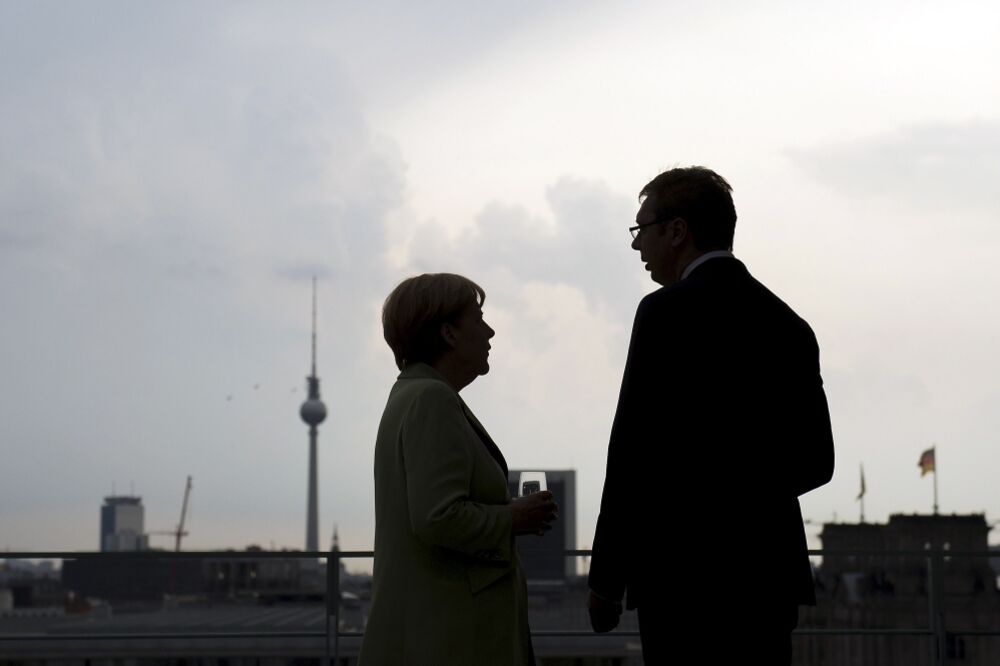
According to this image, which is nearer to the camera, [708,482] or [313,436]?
[708,482]

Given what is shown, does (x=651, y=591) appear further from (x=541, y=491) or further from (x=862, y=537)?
(x=862, y=537)

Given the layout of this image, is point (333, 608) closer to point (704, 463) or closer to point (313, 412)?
point (704, 463)

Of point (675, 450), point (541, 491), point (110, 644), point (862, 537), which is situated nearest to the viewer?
point (675, 450)

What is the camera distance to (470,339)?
365 cm

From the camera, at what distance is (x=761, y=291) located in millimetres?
3500

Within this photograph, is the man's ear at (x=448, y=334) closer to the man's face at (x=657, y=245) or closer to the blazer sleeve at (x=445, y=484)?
the blazer sleeve at (x=445, y=484)

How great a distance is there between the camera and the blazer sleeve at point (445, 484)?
338 centimetres

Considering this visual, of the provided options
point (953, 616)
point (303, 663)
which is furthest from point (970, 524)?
point (303, 663)

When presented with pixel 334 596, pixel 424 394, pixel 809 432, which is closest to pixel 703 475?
pixel 809 432

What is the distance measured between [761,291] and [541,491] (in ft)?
2.37

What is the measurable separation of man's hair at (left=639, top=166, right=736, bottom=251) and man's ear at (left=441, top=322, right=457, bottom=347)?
59 centimetres

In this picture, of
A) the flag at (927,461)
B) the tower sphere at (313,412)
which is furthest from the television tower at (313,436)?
the flag at (927,461)

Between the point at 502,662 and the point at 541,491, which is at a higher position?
the point at 541,491

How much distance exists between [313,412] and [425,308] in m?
194
